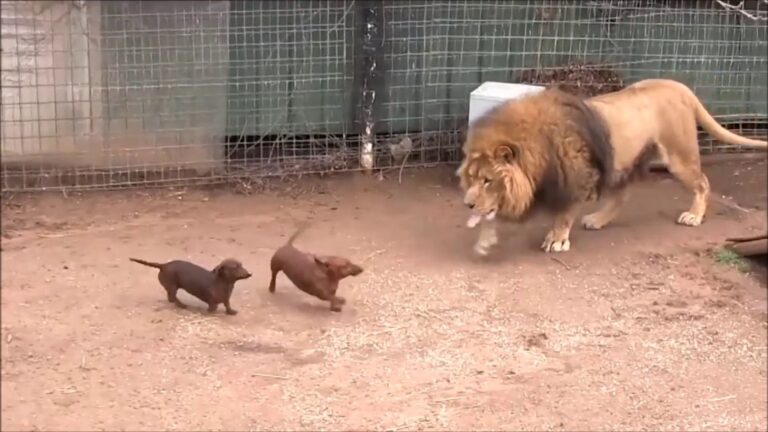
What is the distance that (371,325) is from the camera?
2531mm

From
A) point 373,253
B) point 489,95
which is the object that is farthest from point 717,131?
point 373,253

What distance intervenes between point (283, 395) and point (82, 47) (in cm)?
108

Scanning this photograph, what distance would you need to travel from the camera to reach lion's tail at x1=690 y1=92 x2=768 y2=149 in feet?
12.3

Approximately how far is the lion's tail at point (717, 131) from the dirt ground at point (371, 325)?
54 cm

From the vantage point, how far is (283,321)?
95.3 inches

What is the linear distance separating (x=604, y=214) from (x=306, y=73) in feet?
4.09

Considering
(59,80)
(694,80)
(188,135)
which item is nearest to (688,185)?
(694,80)

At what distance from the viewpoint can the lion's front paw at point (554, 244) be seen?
3.40 meters

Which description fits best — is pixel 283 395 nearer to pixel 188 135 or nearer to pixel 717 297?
pixel 188 135

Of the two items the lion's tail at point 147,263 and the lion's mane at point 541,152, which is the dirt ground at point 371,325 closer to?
the lion's tail at point 147,263

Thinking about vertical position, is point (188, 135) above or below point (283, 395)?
above

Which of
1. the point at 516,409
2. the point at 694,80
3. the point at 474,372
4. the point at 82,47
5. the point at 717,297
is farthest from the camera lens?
the point at 694,80

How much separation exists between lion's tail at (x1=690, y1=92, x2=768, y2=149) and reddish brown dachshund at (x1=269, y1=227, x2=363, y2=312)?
5.94ft

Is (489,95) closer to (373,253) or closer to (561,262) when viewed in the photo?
(561,262)
